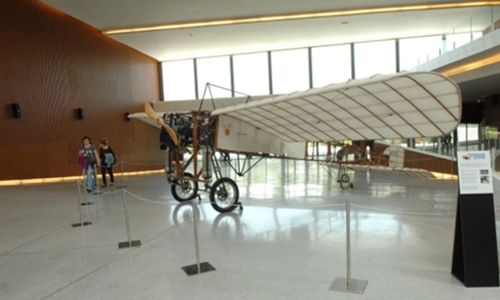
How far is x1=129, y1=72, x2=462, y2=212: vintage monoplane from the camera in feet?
14.3

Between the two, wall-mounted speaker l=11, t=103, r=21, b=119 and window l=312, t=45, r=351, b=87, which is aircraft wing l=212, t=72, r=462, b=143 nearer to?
wall-mounted speaker l=11, t=103, r=21, b=119

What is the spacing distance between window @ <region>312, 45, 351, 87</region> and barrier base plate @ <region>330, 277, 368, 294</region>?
53.7 feet

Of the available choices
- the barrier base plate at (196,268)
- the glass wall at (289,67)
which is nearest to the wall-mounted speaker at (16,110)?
the glass wall at (289,67)

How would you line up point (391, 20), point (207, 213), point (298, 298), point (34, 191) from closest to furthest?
point (298, 298), point (207, 213), point (34, 191), point (391, 20)

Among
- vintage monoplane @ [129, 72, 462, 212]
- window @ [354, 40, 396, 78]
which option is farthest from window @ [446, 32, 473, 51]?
vintage monoplane @ [129, 72, 462, 212]

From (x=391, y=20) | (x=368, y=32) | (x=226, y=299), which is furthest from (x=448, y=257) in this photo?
(x=368, y=32)

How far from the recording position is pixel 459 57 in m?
10.8

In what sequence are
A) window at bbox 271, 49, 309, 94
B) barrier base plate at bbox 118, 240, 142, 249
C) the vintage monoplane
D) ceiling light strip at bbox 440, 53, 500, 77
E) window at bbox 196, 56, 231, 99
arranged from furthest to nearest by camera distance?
window at bbox 196, 56, 231, 99, window at bbox 271, 49, 309, 94, ceiling light strip at bbox 440, 53, 500, 77, barrier base plate at bbox 118, 240, 142, 249, the vintage monoplane

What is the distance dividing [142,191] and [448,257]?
27.6 ft

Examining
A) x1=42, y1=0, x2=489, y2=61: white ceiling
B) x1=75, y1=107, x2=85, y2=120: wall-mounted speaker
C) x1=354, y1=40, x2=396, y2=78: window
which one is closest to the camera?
x1=42, y1=0, x2=489, y2=61: white ceiling

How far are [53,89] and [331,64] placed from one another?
1307cm

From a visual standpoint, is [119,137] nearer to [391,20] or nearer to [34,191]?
[34,191]

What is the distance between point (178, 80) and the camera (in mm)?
21016

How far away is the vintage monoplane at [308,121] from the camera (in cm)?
437
